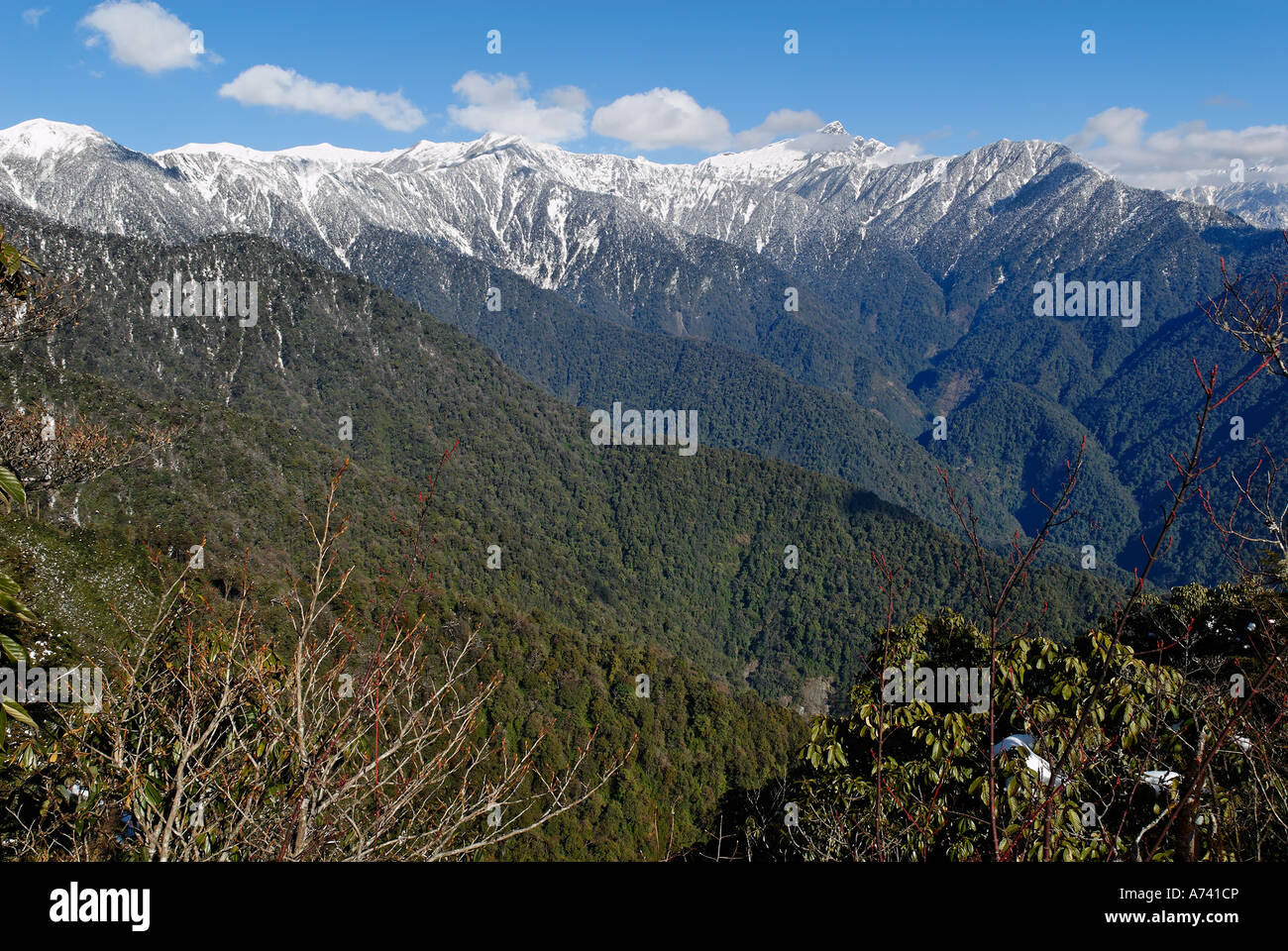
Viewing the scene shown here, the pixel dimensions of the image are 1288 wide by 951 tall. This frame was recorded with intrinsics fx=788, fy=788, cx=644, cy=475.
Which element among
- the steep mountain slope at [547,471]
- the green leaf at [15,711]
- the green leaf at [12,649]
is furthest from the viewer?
the steep mountain slope at [547,471]

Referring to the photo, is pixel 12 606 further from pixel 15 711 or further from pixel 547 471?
pixel 547 471

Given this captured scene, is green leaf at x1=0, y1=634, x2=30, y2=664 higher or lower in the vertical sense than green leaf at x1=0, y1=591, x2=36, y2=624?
lower

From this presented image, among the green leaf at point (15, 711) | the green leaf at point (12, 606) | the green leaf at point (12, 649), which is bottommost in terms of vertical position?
the green leaf at point (15, 711)

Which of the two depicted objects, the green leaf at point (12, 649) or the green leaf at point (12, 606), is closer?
the green leaf at point (12, 606)

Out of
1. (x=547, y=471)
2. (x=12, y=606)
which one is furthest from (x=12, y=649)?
(x=547, y=471)

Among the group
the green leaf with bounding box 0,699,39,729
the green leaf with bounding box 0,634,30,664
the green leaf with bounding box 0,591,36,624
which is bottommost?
the green leaf with bounding box 0,699,39,729

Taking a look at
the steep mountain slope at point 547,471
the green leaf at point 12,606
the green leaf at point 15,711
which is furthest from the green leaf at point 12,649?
the steep mountain slope at point 547,471

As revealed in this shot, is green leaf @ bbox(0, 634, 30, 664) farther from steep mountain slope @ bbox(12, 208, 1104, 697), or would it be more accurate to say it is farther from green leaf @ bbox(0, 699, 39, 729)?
steep mountain slope @ bbox(12, 208, 1104, 697)

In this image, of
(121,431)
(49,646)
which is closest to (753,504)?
(121,431)

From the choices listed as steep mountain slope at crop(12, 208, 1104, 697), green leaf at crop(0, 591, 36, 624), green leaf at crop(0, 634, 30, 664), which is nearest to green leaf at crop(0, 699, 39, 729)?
green leaf at crop(0, 634, 30, 664)

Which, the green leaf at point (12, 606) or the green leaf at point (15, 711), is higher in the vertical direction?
the green leaf at point (12, 606)

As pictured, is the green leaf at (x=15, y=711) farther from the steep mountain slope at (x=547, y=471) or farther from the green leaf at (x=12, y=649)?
the steep mountain slope at (x=547, y=471)

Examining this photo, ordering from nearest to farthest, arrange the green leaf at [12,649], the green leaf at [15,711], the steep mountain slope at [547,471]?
1. the green leaf at [15,711]
2. the green leaf at [12,649]
3. the steep mountain slope at [547,471]

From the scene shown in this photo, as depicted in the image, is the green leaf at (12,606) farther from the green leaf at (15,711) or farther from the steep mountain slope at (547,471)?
the steep mountain slope at (547,471)
